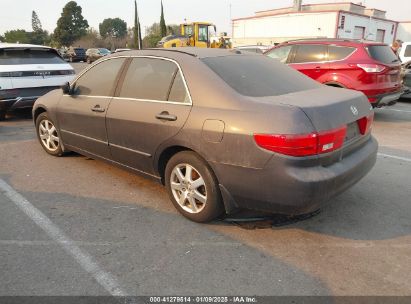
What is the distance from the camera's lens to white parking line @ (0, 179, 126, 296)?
8.62 ft

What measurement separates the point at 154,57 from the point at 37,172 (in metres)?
2.31

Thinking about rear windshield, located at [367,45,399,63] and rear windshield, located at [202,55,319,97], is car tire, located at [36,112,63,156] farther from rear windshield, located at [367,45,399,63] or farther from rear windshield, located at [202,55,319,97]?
rear windshield, located at [367,45,399,63]

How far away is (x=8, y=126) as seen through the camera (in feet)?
24.6

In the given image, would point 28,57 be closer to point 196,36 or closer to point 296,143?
point 296,143

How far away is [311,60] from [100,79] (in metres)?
5.46

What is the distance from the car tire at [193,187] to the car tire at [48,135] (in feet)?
7.83

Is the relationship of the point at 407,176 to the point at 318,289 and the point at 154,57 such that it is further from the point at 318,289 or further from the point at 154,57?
the point at 154,57

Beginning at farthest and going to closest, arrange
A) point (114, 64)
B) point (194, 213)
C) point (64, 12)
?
point (64, 12) → point (114, 64) → point (194, 213)

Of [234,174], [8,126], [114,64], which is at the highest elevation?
[114,64]

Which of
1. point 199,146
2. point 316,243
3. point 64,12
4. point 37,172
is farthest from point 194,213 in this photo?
point 64,12

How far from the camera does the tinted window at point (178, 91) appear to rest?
3.38 meters

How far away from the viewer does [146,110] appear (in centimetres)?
365

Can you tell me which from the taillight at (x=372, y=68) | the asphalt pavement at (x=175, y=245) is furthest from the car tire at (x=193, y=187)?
the taillight at (x=372, y=68)

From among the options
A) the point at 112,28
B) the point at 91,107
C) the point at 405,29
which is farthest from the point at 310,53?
the point at 112,28
